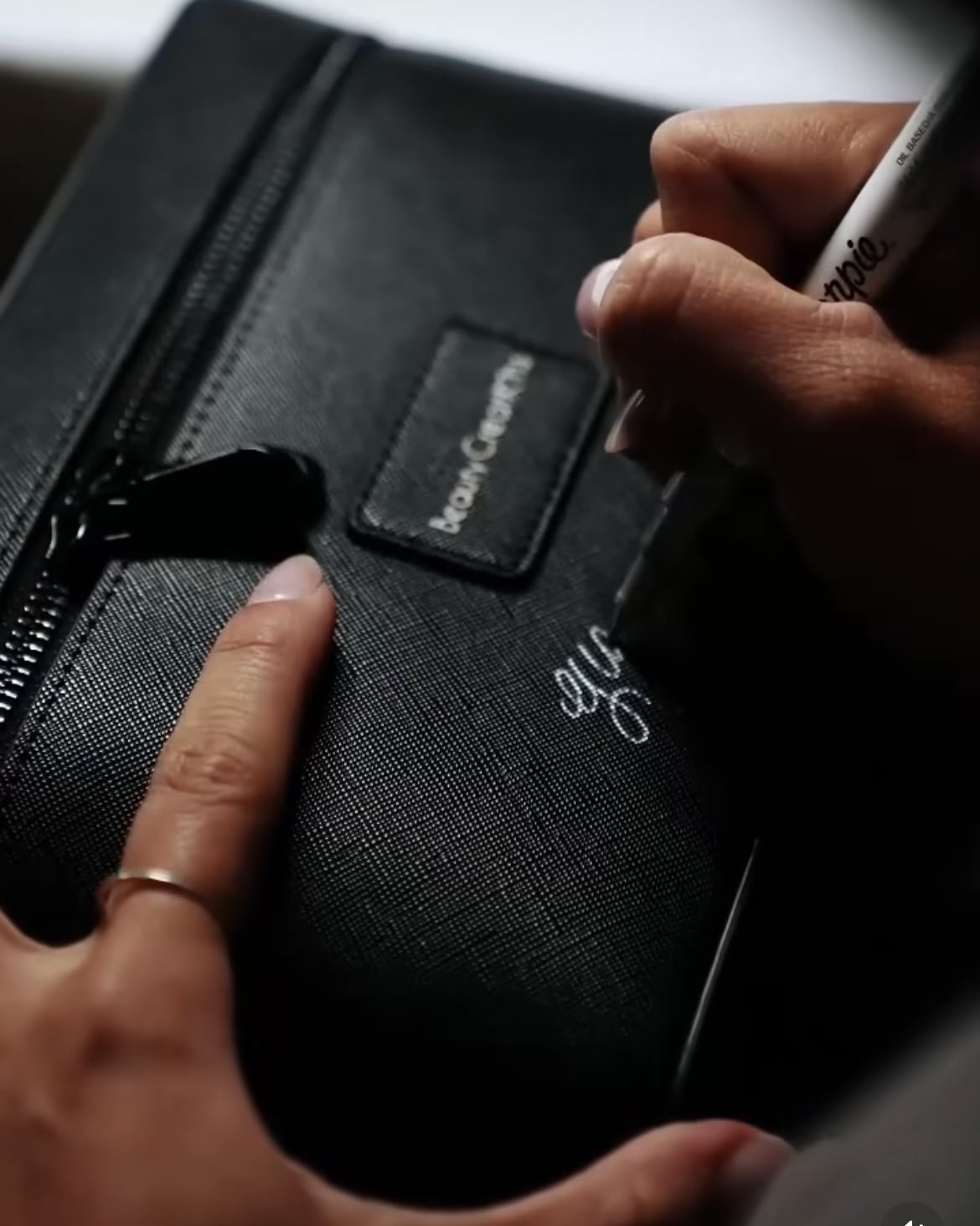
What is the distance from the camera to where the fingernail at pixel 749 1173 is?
28 centimetres

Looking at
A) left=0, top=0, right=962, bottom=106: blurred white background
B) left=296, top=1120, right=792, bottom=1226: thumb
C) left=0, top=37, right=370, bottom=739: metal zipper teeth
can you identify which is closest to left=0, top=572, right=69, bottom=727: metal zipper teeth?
left=0, top=37, right=370, bottom=739: metal zipper teeth

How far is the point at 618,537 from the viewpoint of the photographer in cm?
39

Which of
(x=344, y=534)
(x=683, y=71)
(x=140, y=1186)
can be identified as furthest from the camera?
(x=683, y=71)

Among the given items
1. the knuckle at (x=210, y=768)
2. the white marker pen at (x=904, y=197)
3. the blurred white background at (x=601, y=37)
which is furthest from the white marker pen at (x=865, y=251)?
the blurred white background at (x=601, y=37)

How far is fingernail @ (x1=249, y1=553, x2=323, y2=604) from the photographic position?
0.36 metres

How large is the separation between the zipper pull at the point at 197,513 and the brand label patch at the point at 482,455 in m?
0.02

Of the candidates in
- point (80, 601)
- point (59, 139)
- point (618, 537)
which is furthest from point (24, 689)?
point (59, 139)

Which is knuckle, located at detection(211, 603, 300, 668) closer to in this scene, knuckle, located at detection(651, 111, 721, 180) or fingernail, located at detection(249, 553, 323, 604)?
fingernail, located at detection(249, 553, 323, 604)

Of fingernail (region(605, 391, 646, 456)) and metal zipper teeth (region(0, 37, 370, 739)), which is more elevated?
fingernail (region(605, 391, 646, 456))

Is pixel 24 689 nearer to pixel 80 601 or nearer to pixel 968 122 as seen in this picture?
pixel 80 601

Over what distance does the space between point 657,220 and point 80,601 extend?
0.61 feet

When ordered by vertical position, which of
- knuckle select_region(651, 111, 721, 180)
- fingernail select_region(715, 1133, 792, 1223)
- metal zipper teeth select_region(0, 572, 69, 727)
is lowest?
metal zipper teeth select_region(0, 572, 69, 727)

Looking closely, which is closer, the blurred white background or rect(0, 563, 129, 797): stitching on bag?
rect(0, 563, 129, 797): stitching on bag

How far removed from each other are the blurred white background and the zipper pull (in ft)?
0.87
